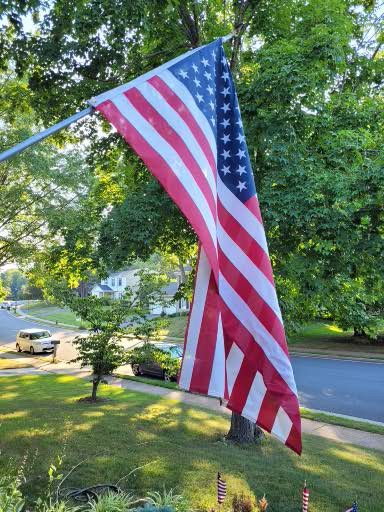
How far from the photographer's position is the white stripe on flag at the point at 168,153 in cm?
352

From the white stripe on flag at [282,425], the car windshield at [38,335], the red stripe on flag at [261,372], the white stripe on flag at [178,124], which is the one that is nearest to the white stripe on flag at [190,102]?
the white stripe on flag at [178,124]

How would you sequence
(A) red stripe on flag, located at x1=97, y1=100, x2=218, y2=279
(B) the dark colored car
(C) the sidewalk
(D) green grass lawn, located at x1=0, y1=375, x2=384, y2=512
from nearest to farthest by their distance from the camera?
1. (A) red stripe on flag, located at x1=97, y1=100, x2=218, y2=279
2. (D) green grass lawn, located at x1=0, y1=375, x2=384, y2=512
3. (C) the sidewalk
4. (B) the dark colored car

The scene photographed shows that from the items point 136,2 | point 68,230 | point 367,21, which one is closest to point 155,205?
point 68,230

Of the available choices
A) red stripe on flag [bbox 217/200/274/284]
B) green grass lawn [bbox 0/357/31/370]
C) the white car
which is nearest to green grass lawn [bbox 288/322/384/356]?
green grass lawn [bbox 0/357/31/370]

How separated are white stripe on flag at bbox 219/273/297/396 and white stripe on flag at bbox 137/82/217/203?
2.54 ft

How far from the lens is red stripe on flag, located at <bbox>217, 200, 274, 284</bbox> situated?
394cm

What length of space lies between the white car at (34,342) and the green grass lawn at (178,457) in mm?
17480

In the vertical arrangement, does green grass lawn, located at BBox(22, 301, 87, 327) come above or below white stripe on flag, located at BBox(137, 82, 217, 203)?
below

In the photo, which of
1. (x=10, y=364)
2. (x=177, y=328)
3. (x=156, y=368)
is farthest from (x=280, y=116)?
(x=177, y=328)

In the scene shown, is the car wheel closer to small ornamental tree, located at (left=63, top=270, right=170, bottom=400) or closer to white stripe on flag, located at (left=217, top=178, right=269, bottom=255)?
small ornamental tree, located at (left=63, top=270, right=170, bottom=400)

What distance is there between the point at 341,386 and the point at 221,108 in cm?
1601

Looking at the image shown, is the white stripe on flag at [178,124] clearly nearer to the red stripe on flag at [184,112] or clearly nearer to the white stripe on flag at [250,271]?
the red stripe on flag at [184,112]

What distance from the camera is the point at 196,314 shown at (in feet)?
13.0

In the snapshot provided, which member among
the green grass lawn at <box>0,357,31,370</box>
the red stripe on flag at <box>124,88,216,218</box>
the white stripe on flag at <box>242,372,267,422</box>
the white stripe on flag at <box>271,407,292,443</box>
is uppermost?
the red stripe on flag at <box>124,88,216,218</box>
